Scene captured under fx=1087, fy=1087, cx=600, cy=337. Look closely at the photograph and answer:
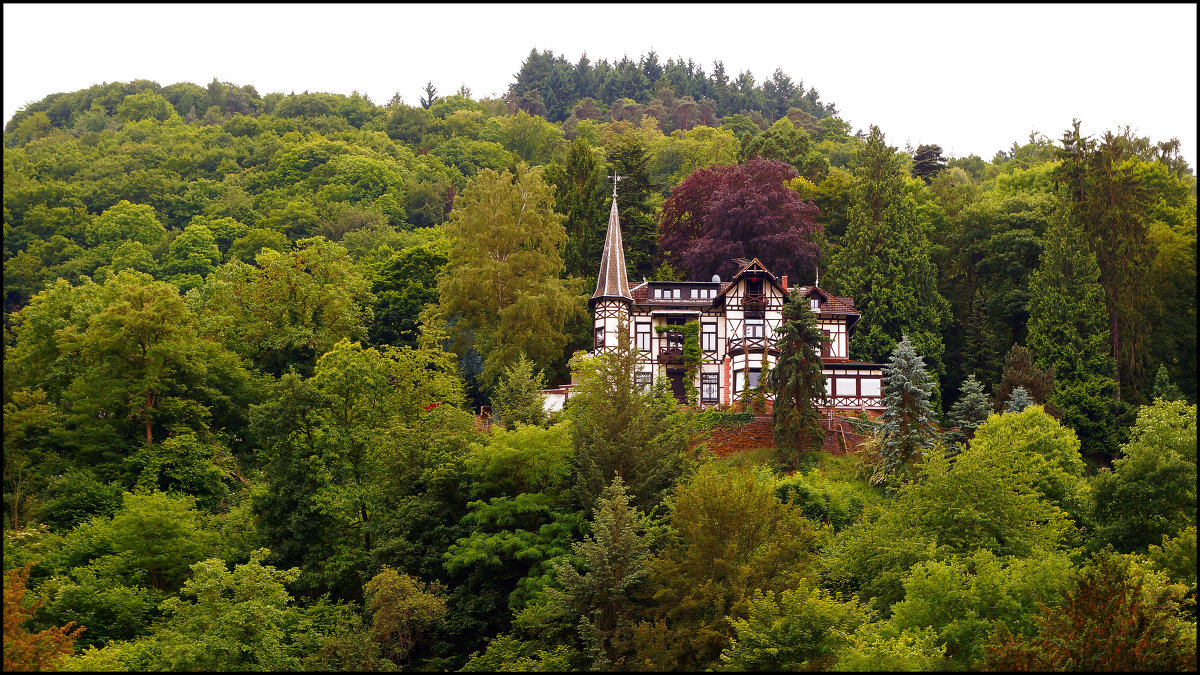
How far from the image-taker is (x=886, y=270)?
51.5 metres

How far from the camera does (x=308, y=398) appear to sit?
35781mm

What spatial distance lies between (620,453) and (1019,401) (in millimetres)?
17069

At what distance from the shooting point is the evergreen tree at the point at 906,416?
37.4m

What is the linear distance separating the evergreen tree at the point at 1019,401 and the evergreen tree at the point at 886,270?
8104mm

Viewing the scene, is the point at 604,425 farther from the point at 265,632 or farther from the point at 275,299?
the point at 275,299

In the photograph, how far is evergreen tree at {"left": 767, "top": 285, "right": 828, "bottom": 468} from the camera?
40.4m

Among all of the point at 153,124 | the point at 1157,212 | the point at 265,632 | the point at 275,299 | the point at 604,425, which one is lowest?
the point at 265,632

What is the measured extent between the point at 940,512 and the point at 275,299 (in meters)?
28.3

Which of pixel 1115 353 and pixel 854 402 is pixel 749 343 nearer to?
pixel 854 402

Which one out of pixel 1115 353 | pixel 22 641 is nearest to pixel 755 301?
pixel 1115 353

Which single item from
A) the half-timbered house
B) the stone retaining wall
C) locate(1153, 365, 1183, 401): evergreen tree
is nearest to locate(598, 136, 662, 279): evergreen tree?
the half-timbered house

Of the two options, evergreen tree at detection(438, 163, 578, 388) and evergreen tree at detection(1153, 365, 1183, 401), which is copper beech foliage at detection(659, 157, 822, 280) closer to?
evergreen tree at detection(438, 163, 578, 388)

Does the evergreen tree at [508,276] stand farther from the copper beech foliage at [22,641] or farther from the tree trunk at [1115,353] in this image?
the tree trunk at [1115,353]

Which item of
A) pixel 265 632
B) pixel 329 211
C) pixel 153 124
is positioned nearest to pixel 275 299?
pixel 265 632
